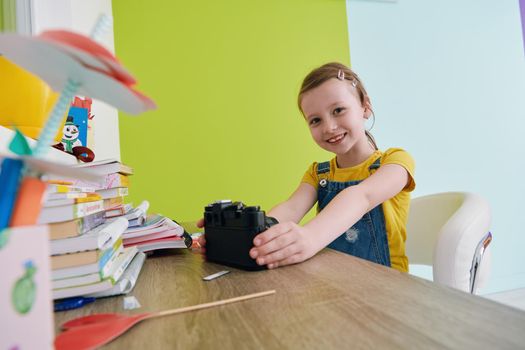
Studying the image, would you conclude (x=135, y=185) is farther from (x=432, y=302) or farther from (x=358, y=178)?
(x=432, y=302)

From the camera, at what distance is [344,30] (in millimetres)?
2160

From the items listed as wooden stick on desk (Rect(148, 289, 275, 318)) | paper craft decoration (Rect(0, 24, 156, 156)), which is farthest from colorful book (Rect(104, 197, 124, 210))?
paper craft decoration (Rect(0, 24, 156, 156))

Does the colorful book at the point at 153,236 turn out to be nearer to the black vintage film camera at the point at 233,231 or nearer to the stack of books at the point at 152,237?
the stack of books at the point at 152,237

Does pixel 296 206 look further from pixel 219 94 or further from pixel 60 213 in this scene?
pixel 219 94

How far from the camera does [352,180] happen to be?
3.55 ft

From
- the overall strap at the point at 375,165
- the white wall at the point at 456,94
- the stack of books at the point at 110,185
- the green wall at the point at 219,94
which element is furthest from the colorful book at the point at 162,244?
the white wall at the point at 456,94

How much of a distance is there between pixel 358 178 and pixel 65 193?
86 cm

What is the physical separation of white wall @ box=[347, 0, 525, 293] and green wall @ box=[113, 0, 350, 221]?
0.35m

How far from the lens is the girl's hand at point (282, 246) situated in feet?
1.59

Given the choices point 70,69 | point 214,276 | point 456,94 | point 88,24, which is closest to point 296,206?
point 214,276

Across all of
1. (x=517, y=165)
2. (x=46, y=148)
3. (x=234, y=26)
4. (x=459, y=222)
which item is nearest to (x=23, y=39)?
(x=46, y=148)

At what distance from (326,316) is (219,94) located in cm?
176

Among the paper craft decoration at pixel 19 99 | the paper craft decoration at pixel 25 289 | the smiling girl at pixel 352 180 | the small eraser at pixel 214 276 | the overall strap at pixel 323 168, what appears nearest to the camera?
the paper craft decoration at pixel 25 289

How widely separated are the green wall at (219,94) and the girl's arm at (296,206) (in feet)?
2.74
